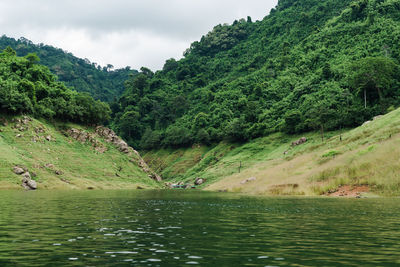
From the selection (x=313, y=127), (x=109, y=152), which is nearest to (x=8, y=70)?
(x=109, y=152)

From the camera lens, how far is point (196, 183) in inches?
5527

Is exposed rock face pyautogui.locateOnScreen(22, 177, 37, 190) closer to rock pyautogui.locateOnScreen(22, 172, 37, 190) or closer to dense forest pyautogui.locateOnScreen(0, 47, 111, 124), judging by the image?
rock pyautogui.locateOnScreen(22, 172, 37, 190)

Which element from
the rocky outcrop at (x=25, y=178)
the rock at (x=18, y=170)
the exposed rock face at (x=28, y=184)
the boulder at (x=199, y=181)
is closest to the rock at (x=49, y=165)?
the rocky outcrop at (x=25, y=178)

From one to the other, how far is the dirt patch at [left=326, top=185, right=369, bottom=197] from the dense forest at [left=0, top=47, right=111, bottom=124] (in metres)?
99.3

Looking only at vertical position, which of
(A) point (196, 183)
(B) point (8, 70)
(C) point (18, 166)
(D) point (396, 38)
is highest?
(D) point (396, 38)

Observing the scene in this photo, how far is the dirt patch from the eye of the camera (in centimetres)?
5915

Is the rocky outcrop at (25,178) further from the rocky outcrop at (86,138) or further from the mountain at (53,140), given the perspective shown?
the rocky outcrop at (86,138)

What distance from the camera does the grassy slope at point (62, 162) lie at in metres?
89.5

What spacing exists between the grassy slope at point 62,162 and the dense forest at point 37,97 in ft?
19.0

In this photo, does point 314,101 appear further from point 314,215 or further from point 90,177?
point 314,215

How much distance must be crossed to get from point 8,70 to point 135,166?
62.3m

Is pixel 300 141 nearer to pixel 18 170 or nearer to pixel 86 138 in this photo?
pixel 86 138

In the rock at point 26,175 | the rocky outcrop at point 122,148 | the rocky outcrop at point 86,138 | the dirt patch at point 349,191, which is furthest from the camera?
the rocky outcrop at point 122,148

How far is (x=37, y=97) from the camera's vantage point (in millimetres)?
136000
